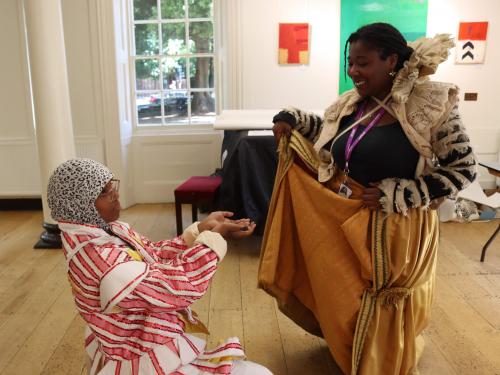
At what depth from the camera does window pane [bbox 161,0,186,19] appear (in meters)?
4.72

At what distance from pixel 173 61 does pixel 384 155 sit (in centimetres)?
378

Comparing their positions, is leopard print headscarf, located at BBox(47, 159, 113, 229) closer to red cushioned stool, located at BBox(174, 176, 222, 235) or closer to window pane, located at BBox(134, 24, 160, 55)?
red cushioned stool, located at BBox(174, 176, 222, 235)

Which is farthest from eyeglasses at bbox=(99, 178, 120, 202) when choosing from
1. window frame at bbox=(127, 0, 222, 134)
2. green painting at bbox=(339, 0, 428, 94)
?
window frame at bbox=(127, 0, 222, 134)

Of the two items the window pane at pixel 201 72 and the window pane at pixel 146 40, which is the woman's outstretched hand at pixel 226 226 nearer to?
the window pane at pixel 201 72

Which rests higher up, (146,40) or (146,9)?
(146,9)

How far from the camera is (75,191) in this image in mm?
1111

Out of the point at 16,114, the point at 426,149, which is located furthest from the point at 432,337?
the point at 16,114

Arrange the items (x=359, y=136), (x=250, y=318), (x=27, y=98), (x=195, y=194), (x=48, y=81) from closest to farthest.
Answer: (x=359, y=136) < (x=250, y=318) < (x=48, y=81) < (x=195, y=194) < (x=27, y=98)

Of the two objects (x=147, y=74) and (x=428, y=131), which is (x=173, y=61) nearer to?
(x=147, y=74)

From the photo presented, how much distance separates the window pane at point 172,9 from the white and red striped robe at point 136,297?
13.1ft

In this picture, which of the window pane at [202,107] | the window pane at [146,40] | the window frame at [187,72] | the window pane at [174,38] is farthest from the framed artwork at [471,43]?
the window pane at [146,40]

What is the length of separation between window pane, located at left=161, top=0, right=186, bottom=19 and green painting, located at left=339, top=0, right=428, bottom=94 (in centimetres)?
164

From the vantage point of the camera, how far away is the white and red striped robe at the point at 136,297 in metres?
1.09

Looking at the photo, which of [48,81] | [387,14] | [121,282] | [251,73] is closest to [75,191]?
[121,282]
